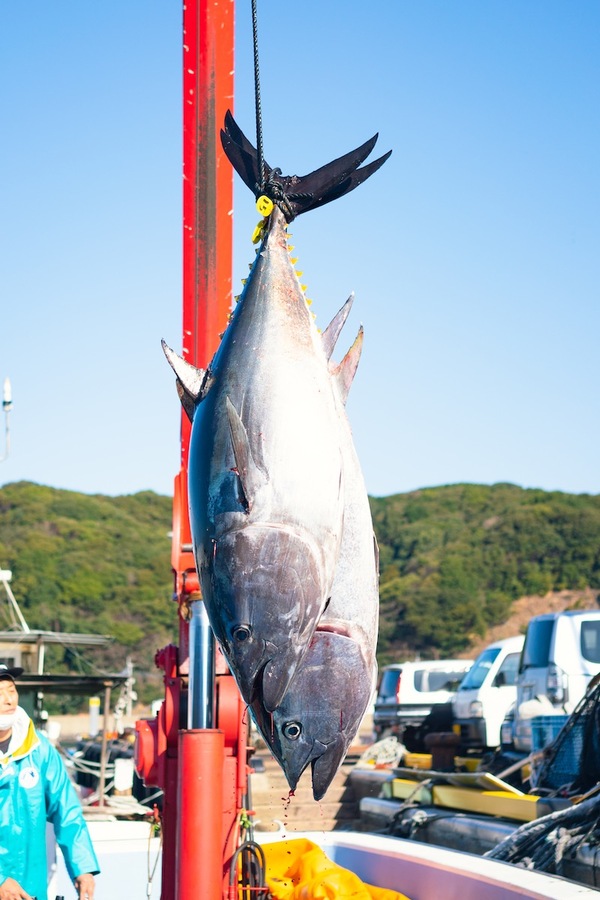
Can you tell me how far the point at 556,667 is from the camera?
400 inches

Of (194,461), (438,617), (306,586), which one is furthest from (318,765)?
(438,617)

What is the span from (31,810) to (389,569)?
6094 centimetres

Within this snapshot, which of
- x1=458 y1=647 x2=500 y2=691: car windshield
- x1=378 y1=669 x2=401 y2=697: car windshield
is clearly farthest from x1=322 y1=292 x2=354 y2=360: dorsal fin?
x1=378 y1=669 x2=401 y2=697: car windshield

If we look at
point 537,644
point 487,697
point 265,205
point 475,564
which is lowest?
point 487,697

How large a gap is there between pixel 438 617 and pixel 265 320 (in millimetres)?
52716

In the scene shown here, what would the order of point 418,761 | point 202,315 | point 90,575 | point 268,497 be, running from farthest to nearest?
1. point 90,575
2. point 418,761
3. point 202,315
4. point 268,497

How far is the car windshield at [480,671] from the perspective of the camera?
12922 mm

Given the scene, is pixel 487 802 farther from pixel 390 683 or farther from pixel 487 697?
pixel 390 683

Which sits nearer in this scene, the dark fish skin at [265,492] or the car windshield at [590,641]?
the dark fish skin at [265,492]

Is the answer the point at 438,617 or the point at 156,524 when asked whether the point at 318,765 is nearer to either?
the point at 438,617

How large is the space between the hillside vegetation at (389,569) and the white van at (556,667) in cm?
3803

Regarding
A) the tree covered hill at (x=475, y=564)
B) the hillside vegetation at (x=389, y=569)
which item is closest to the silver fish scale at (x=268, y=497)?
the hillside vegetation at (x=389, y=569)

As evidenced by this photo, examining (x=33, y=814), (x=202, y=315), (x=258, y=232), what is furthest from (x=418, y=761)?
(x=258, y=232)

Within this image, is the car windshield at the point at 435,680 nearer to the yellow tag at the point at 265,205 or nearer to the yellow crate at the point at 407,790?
the yellow crate at the point at 407,790
